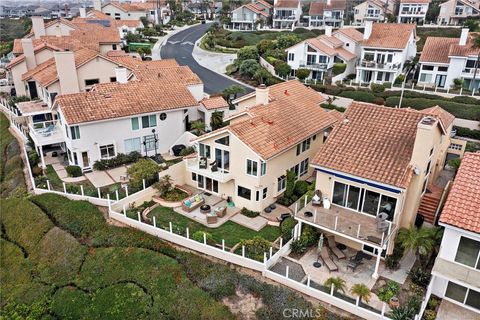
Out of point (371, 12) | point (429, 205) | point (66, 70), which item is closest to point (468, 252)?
point (429, 205)

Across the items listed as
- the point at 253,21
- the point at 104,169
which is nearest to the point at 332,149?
the point at 104,169

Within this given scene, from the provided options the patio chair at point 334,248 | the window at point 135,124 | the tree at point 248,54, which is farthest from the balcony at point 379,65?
the patio chair at point 334,248

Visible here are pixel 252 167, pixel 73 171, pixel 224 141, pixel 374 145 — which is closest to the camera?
pixel 374 145

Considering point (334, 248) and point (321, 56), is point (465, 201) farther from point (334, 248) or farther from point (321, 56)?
point (321, 56)

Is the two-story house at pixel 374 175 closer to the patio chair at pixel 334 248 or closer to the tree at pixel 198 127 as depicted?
the patio chair at pixel 334 248

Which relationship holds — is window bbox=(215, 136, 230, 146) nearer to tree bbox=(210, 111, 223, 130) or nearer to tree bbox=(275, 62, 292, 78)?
tree bbox=(210, 111, 223, 130)

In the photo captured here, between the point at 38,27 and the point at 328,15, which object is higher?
the point at 328,15

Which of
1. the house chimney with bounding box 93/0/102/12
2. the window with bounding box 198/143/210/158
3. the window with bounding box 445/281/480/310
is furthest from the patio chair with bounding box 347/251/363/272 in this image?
the house chimney with bounding box 93/0/102/12
